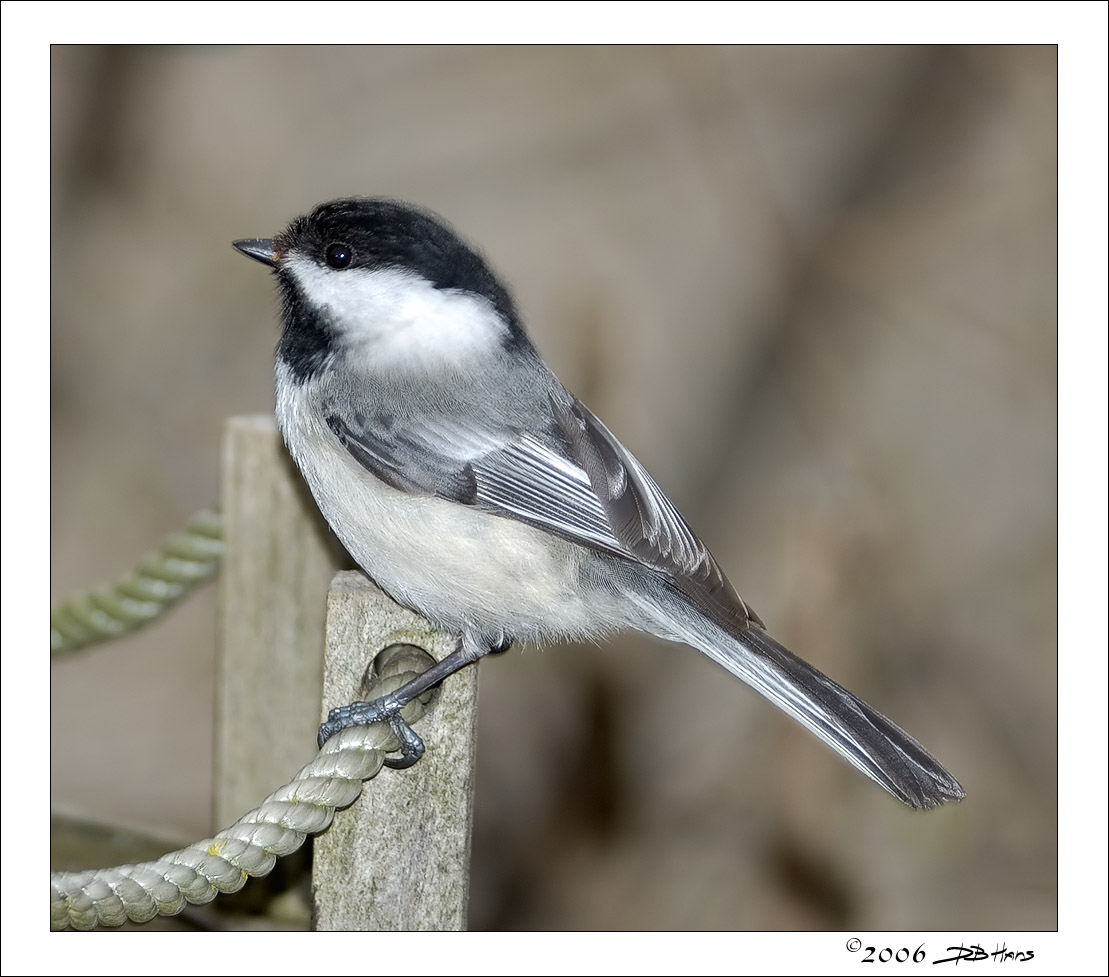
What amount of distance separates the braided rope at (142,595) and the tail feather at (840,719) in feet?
3.02

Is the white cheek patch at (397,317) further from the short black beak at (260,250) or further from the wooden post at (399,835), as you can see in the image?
the wooden post at (399,835)

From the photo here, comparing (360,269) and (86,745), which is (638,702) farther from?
(360,269)

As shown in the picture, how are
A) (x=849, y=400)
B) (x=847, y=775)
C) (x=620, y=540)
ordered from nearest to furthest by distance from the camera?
(x=620, y=540)
(x=847, y=775)
(x=849, y=400)

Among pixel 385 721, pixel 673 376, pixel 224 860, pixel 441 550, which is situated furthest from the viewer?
pixel 673 376

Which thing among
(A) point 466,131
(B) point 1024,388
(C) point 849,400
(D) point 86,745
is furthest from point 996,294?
(D) point 86,745

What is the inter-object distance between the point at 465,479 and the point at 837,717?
58 cm

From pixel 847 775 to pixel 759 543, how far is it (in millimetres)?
677

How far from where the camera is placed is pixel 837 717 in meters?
1.37

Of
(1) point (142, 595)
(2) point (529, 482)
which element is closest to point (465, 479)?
(2) point (529, 482)

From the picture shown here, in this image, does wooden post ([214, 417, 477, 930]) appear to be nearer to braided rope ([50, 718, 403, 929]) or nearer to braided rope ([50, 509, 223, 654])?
braided rope ([50, 509, 223, 654])

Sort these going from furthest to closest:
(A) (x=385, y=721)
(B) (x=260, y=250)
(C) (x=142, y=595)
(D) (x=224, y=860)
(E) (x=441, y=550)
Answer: (C) (x=142, y=595) → (B) (x=260, y=250) → (E) (x=441, y=550) → (A) (x=385, y=721) → (D) (x=224, y=860)

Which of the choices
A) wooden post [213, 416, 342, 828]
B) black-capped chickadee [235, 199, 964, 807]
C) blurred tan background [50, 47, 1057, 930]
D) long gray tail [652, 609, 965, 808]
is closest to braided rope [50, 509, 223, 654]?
wooden post [213, 416, 342, 828]

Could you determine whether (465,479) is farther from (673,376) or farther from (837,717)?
(673,376)

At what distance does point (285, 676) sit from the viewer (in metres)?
1.75
